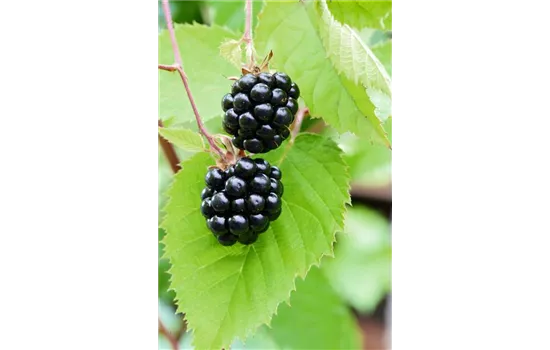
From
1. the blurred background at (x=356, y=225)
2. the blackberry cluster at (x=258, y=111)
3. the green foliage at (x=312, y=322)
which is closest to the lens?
the blackberry cluster at (x=258, y=111)

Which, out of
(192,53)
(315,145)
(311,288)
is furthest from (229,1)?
(311,288)

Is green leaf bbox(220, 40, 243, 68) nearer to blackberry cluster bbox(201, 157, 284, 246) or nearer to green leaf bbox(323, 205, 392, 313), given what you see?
blackberry cluster bbox(201, 157, 284, 246)

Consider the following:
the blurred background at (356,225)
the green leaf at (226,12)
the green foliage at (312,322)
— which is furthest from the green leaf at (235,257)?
the green leaf at (226,12)

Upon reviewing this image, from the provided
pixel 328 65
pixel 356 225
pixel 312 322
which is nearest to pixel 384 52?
pixel 328 65

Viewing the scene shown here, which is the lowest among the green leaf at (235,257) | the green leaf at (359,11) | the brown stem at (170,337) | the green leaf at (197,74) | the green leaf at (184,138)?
the brown stem at (170,337)

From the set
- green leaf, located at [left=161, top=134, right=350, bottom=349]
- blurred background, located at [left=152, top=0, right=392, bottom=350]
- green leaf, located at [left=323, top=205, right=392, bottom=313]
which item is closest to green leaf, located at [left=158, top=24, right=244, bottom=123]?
blurred background, located at [left=152, top=0, right=392, bottom=350]

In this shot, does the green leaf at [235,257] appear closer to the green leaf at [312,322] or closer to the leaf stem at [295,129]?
the leaf stem at [295,129]

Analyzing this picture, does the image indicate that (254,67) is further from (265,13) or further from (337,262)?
(337,262)
